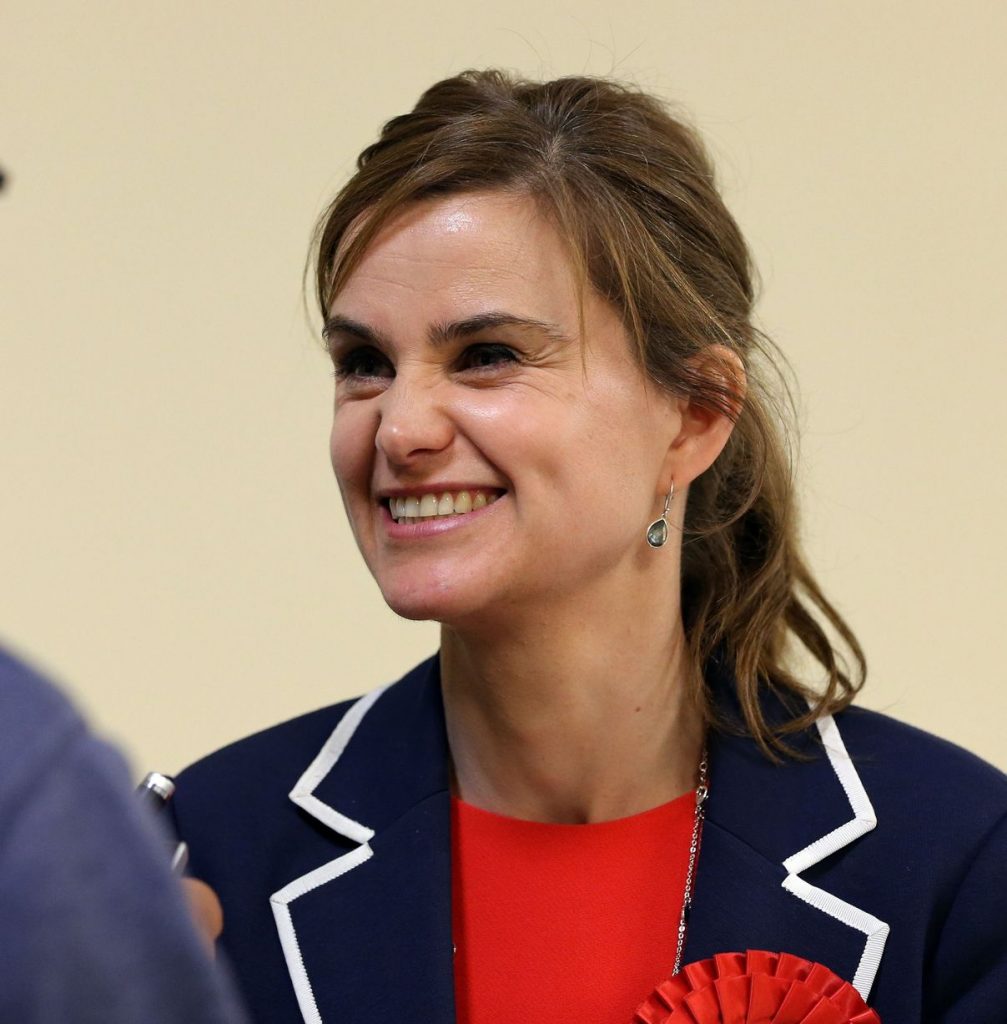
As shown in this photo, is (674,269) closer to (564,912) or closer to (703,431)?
(703,431)

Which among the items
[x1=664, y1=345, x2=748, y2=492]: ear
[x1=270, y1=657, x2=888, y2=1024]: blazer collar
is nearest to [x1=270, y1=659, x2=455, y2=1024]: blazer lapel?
[x1=270, y1=657, x2=888, y2=1024]: blazer collar

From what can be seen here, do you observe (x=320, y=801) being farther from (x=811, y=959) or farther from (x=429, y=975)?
(x=811, y=959)

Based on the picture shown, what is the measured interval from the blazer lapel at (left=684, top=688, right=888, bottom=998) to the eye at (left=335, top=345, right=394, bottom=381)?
45 cm

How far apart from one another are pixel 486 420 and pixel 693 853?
1.38 ft

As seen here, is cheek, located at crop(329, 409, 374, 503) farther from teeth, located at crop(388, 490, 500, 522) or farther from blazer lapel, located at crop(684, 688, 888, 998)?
blazer lapel, located at crop(684, 688, 888, 998)

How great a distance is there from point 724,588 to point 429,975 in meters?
0.47

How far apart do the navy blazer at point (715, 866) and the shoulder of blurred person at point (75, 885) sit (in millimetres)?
845

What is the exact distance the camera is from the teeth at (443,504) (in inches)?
56.1

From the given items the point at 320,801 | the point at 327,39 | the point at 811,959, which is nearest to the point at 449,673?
the point at 320,801

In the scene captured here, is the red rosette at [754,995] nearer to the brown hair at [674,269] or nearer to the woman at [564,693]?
the woman at [564,693]

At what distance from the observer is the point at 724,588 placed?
5.45ft

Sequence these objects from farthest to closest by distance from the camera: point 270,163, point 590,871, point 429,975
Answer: point 270,163
point 590,871
point 429,975

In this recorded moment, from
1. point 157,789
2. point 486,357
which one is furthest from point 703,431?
point 157,789

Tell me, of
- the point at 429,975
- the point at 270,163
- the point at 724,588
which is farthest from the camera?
the point at 270,163
